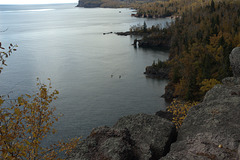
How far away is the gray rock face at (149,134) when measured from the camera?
16922 millimetres

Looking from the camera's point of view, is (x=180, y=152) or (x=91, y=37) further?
(x=91, y=37)

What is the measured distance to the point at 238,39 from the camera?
102m

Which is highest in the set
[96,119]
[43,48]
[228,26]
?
[228,26]

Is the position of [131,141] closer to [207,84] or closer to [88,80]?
[207,84]

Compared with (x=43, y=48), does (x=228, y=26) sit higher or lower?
higher

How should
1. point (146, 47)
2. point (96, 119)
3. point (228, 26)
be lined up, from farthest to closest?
point (146, 47), point (228, 26), point (96, 119)

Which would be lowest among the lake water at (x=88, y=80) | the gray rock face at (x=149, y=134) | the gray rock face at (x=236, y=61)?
the lake water at (x=88, y=80)

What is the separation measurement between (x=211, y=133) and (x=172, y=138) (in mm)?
2991

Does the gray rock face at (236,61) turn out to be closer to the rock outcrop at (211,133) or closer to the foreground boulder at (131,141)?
the rock outcrop at (211,133)

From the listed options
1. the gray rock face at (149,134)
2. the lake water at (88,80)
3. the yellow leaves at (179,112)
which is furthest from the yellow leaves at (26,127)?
the lake water at (88,80)

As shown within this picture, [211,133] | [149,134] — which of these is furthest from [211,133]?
Result: [149,134]

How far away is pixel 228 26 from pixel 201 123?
126 meters

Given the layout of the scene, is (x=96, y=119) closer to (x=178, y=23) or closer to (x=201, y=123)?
(x=201, y=123)

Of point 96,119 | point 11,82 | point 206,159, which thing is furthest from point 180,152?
point 11,82
